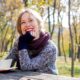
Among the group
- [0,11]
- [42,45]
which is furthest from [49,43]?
[0,11]

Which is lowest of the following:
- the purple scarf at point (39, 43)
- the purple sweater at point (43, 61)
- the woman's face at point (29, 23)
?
the purple sweater at point (43, 61)

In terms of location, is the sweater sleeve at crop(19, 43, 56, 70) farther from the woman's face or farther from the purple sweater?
the woman's face

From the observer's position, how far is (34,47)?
2561 millimetres

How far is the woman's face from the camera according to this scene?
8.59ft

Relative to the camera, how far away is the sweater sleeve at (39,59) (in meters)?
2.50

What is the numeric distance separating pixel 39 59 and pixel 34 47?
0.12m

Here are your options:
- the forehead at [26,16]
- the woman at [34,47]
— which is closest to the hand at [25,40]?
the woman at [34,47]

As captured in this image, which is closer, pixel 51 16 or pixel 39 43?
pixel 39 43

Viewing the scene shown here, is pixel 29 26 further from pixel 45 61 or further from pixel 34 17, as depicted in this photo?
pixel 45 61

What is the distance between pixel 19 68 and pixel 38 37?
333 millimetres

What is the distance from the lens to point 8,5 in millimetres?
12797

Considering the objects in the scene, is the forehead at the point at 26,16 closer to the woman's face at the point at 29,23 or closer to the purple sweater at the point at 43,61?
the woman's face at the point at 29,23

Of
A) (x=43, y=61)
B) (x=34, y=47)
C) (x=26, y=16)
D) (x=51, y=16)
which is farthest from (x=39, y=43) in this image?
(x=51, y=16)

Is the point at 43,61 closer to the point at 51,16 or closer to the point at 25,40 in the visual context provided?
the point at 25,40
